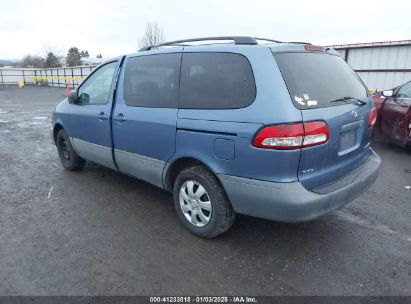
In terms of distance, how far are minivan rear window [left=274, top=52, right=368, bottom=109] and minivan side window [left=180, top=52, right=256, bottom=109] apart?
0.31 meters

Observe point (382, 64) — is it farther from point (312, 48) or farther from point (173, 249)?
point (173, 249)

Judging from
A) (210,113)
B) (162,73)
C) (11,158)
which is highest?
Answer: (162,73)

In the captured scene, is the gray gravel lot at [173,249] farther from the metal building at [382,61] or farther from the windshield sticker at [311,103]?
the metal building at [382,61]

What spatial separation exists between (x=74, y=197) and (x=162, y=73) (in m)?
2.06

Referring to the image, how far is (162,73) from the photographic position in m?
3.58

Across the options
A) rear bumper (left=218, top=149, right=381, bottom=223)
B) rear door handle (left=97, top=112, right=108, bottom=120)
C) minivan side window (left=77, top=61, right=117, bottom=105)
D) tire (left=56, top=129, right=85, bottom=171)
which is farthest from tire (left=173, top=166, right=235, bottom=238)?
tire (left=56, top=129, right=85, bottom=171)

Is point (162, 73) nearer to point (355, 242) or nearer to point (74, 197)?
point (74, 197)

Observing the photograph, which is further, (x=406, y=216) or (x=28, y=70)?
(x=28, y=70)

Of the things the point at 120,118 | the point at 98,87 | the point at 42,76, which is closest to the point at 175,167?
the point at 120,118

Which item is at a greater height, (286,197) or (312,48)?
(312,48)

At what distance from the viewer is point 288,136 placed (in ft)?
8.43

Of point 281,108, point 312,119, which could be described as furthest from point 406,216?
point 281,108

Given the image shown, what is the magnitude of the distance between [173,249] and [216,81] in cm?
159

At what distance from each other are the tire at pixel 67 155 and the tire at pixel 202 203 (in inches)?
99.7
